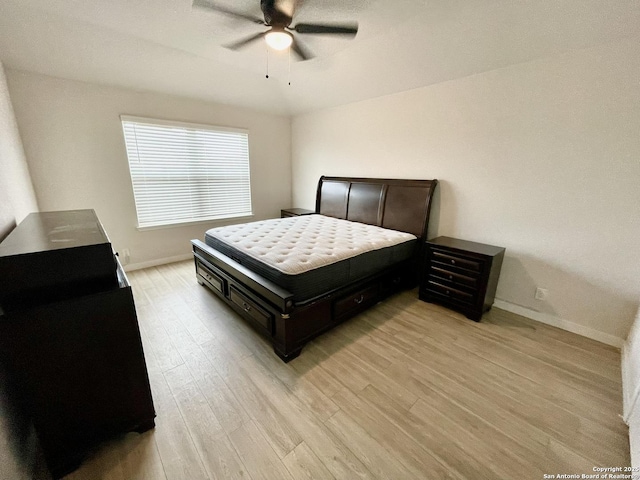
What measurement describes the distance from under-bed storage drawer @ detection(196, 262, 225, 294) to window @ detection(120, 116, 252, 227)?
1340 millimetres

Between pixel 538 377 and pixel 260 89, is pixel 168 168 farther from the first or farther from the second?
pixel 538 377

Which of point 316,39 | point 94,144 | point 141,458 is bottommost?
point 141,458

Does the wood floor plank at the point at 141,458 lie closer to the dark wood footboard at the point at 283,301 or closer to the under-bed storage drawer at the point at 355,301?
the dark wood footboard at the point at 283,301

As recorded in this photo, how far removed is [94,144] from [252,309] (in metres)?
2.93

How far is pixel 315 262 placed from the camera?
2002 mm

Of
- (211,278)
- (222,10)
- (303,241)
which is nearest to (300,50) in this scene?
(222,10)

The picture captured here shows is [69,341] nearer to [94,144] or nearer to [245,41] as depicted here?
[245,41]

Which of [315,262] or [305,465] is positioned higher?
[315,262]

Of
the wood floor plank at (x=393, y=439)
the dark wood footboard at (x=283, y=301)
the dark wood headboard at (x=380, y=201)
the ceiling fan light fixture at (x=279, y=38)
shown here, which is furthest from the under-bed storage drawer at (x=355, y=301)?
the ceiling fan light fixture at (x=279, y=38)

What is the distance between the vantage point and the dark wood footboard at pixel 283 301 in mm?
1857

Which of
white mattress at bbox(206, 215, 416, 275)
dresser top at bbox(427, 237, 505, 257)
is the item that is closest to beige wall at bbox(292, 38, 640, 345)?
dresser top at bbox(427, 237, 505, 257)

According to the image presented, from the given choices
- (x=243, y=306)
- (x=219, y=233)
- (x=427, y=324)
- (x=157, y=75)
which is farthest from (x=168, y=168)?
(x=427, y=324)

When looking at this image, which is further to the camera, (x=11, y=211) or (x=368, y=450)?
(x=11, y=211)

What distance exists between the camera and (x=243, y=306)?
2234mm
